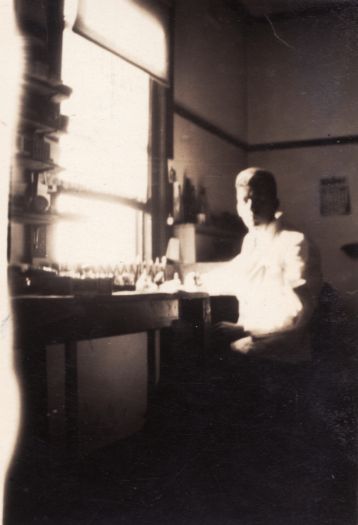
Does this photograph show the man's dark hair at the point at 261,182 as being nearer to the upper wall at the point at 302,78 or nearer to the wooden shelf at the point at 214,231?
the wooden shelf at the point at 214,231

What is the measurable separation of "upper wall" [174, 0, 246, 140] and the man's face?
1786mm

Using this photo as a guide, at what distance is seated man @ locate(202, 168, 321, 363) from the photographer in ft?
7.50

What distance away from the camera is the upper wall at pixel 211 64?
13.8ft

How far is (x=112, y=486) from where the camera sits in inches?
89.5

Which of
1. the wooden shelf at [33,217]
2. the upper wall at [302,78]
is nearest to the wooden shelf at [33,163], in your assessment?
the wooden shelf at [33,217]

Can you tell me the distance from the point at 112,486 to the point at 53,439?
49 centimetres

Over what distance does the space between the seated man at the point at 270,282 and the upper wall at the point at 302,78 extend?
9.48 feet

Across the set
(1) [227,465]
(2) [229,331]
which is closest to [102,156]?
(2) [229,331]

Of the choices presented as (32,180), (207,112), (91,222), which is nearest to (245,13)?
(207,112)

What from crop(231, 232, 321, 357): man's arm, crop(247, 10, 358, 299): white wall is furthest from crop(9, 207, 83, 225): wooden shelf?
crop(247, 10, 358, 299): white wall

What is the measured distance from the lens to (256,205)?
8.66 feet

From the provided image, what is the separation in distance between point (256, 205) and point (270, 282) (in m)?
0.39

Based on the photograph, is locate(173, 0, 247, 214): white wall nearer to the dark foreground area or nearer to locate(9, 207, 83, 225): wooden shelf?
locate(9, 207, 83, 225): wooden shelf

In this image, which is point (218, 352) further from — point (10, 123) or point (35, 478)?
point (10, 123)
